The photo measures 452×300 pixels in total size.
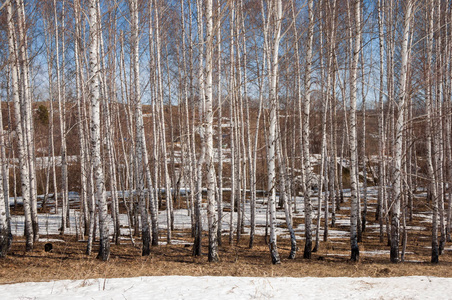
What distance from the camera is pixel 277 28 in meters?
7.87

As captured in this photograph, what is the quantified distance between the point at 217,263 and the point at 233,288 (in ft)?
11.1

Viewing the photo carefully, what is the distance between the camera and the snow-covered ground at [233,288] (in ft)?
16.5

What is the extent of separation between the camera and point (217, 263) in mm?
8680

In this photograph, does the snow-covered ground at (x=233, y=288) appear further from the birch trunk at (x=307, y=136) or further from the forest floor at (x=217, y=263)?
the birch trunk at (x=307, y=136)

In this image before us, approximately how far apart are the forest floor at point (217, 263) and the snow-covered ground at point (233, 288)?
101cm

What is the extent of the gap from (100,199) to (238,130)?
6.91 m

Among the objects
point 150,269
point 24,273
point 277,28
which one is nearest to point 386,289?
point 150,269

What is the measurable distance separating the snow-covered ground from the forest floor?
1.01m

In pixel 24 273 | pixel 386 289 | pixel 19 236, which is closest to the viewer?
pixel 386 289

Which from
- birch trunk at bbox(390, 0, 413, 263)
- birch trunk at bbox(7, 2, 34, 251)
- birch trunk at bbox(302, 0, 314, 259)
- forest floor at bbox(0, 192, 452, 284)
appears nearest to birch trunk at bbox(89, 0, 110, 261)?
forest floor at bbox(0, 192, 452, 284)

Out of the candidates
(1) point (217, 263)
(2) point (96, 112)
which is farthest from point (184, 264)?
(2) point (96, 112)

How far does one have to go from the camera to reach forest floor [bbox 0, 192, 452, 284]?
23.9ft

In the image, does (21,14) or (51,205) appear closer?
(21,14)

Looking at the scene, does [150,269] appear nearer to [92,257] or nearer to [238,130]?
[92,257]
